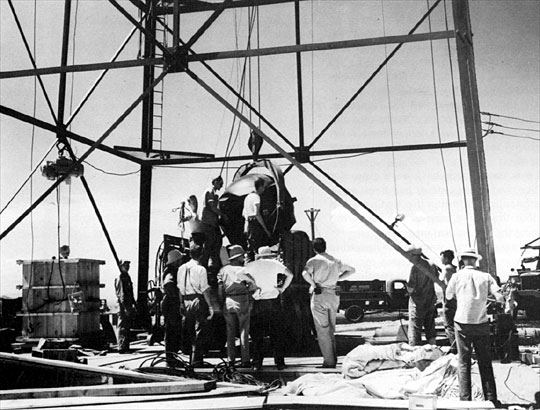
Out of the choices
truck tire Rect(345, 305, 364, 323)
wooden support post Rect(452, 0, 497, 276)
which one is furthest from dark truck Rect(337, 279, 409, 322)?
wooden support post Rect(452, 0, 497, 276)

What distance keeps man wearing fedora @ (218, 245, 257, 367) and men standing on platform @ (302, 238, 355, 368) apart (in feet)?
3.36

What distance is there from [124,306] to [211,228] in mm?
2403

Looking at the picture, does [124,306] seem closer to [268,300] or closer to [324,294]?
[268,300]

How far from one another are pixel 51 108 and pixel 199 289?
5073mm

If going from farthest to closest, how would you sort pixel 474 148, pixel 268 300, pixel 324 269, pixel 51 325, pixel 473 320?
pixel 51 325 < pixel 268 300 < pixel 324 269 < pixel 474 148 < pixel 473 320

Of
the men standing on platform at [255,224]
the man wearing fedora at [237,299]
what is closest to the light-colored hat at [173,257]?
the men standing on platform at [255,224]

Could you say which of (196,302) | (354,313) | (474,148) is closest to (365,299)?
(354,313)

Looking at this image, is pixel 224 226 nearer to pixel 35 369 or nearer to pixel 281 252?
pixel 281 252

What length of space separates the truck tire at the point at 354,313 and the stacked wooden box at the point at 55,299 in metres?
8.57

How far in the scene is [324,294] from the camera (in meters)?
9.54

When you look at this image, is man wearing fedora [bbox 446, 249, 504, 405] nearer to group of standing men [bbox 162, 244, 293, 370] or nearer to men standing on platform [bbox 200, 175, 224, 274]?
group of standing men [bbox 162, 244, 293, 370]

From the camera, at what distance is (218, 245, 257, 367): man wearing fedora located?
31.3ft

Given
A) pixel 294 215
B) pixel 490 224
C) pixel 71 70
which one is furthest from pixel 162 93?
pixel 490 224

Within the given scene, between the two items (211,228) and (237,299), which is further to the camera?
(211,228)
